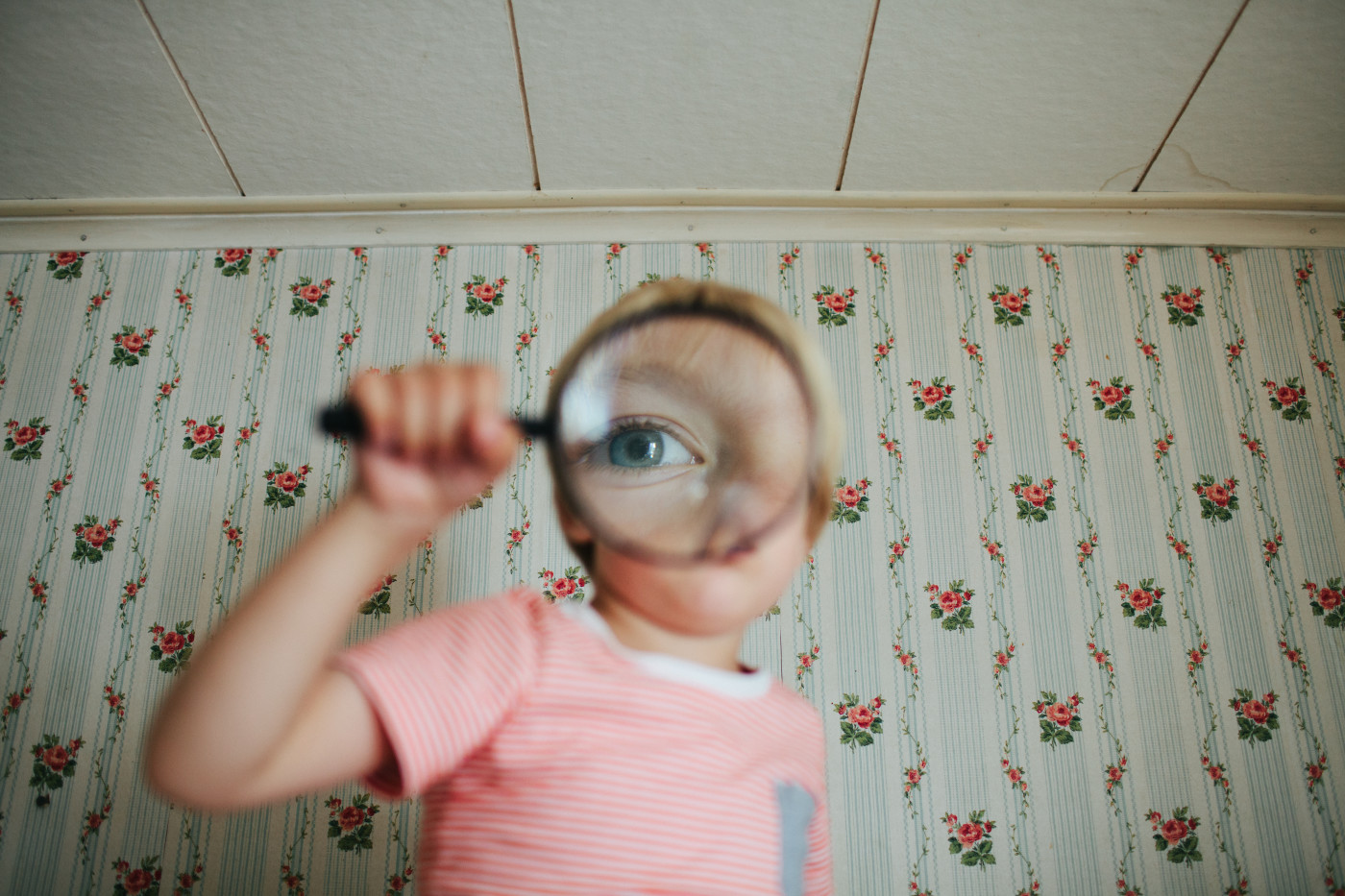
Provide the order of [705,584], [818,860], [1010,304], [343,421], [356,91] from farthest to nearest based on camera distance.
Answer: [1010,304], [356,91], [818,860], [705,584], [343,421]

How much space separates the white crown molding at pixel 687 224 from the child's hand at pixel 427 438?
1167 millimetres

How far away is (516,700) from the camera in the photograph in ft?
1.95

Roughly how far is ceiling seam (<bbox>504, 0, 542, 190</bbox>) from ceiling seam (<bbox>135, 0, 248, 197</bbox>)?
530 mm

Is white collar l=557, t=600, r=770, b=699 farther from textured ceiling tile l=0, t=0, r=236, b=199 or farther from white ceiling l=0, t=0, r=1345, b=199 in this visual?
textured ceiling tile l=0, t=0, r=236, b=199

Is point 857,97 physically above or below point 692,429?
above

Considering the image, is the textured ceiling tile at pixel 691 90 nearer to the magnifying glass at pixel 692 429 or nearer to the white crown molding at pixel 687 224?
the white crown molding at pixel 687 224

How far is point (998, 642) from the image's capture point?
4.49 ft

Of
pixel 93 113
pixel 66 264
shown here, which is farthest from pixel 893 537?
pixel 66 264

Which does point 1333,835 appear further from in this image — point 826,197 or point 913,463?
point 826,197

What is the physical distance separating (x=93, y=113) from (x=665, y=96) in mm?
949

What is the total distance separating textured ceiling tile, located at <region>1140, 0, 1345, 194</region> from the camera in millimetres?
1239

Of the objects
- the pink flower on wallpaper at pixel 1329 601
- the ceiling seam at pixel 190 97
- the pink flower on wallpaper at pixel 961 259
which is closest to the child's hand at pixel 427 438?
the ceiling seam at pixel 190 97

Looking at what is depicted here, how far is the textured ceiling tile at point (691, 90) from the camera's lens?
1.23m

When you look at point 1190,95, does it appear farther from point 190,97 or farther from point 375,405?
point 190,97
